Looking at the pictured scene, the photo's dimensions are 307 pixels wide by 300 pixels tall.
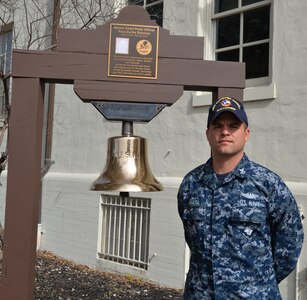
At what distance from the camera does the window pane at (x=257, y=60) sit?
586 cm

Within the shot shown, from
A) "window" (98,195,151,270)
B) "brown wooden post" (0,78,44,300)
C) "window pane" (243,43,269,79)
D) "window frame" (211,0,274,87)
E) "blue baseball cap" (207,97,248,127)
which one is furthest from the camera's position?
"window" (98,195,151,270)

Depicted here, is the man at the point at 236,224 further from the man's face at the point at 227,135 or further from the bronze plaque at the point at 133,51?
the bronze plaque at the point at 133,51

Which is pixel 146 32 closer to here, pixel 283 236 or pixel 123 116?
pixel 123 116

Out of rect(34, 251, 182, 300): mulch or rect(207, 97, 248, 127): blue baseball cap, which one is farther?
rect(34, 251, 182, 300): mulch

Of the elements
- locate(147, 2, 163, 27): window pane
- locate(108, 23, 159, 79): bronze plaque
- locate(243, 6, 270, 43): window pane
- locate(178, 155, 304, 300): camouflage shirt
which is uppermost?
locate(147, 2, 163, 27): window pane

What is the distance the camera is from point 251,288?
2197 mm

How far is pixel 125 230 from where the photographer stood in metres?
7.16

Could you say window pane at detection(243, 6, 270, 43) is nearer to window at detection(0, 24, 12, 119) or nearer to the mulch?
the mulch

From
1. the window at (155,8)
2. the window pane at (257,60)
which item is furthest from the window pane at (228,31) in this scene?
the window at (155,8)

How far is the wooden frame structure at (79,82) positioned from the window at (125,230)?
383 centimetres

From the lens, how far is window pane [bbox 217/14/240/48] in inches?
246

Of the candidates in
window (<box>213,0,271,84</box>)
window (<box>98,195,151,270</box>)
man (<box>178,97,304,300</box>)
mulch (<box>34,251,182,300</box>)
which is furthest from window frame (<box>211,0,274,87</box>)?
man (<box>178,97,304,300</box>)

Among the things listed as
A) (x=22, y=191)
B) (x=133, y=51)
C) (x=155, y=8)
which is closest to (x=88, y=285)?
(x=22, y=191)

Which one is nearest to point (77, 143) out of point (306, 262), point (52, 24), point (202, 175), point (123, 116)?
point (52, 24)
